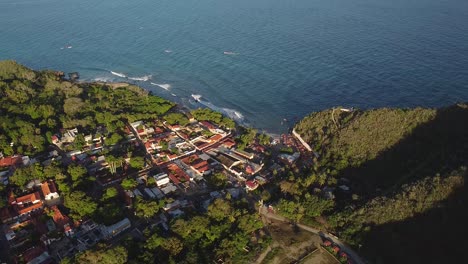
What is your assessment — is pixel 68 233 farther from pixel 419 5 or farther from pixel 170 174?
pixel 419 5

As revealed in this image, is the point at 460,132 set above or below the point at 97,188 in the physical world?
above

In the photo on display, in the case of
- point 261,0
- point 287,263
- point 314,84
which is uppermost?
point 261,0

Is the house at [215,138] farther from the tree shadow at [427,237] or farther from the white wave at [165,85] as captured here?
the tree shadow at [427,237]

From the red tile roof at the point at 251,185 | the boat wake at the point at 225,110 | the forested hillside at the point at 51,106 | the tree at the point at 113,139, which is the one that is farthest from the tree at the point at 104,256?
the boat wake at the point at 225,110

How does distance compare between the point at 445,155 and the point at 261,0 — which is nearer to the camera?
the point at 445,155

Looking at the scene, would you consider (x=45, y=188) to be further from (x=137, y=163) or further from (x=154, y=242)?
(x=154, y=242)

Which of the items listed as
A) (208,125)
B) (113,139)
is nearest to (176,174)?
(113,139)

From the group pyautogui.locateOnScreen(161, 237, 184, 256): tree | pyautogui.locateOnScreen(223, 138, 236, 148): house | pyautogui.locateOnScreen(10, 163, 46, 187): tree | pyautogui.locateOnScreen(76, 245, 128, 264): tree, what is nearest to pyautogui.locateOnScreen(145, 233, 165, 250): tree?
pyautogui.locateOnScreen(161, 237, 184, 256): tree

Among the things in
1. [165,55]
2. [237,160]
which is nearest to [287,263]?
[237,160]

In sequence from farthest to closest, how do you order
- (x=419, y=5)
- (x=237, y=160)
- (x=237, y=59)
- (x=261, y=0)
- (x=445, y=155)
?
(x=261, y=0) < (x=419, y=5) < (x=237, y=59) < (x=237, y=160) < (x=445, y=155)
